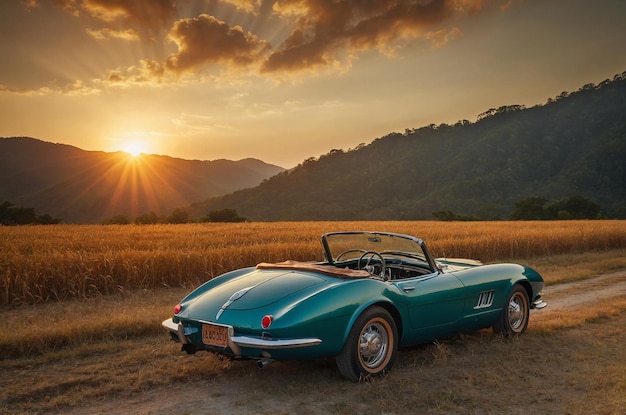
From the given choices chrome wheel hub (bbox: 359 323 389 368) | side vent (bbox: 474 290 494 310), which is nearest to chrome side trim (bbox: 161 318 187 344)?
chrome wheel hub (bbox: 359 323 389 368)

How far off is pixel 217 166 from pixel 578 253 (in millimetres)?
144306

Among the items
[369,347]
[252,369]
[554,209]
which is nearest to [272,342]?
[369,347]

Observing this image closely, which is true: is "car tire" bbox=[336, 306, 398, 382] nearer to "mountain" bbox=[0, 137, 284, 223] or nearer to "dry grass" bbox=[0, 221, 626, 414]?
"dry grass" bbox=[0, 221, 626, 414]

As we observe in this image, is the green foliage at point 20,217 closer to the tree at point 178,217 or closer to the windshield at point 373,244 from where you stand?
the tree at point 178,217

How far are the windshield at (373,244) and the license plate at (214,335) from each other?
5.64 ft

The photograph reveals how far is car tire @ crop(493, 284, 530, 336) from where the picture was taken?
6395mm

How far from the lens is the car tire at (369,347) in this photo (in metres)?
4.71

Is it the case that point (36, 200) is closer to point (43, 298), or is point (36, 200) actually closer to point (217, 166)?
point (217, 166)

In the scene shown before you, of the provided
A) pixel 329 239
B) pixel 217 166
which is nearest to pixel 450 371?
pixel 329 239

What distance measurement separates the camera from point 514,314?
661cm

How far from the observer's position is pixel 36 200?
9694 cm

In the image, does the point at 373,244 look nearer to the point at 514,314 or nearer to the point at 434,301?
the point at 434,301

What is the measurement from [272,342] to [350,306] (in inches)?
30.3

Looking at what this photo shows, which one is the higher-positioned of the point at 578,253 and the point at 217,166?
the point at 217,166
